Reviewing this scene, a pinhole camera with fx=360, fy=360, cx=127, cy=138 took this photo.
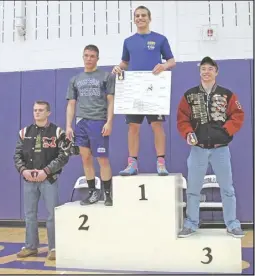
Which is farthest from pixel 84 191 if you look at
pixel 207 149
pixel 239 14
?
pixel 239 14

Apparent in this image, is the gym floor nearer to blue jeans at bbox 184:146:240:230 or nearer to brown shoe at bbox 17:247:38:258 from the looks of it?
brown shoe at bbox 17:247:38:258

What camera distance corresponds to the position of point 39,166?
3.03 m

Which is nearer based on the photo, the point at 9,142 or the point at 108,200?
the point at 108,200

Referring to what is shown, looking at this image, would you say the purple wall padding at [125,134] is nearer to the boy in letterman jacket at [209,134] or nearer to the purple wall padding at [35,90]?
the purple wall padding at [35,90]

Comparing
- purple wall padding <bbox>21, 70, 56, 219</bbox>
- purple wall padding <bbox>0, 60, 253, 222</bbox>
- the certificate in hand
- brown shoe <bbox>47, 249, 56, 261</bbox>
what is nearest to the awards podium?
brown shoe <bbox>47, 249, 56, 261</bbox>

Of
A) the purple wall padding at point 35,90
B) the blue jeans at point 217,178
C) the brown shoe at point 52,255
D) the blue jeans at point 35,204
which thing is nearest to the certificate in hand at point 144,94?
the blue jeans at point 217,178

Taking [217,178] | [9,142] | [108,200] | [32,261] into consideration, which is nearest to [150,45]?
[217,178]

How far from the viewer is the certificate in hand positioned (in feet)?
9.21

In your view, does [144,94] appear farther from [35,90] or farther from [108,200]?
[35,90]

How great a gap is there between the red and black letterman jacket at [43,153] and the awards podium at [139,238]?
408 mm

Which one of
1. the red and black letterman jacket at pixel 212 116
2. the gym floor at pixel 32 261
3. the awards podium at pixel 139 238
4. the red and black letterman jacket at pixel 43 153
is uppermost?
the red and black letterman jacket at pixel 212 116

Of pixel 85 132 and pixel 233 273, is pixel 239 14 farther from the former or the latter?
pixel 233 273

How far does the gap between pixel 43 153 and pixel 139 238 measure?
1085mm

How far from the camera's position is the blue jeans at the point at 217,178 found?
8.57 ft
